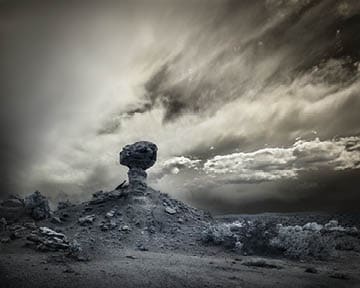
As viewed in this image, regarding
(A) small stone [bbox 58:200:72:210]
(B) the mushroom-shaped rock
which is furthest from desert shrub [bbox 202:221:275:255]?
(A) small stone [bbox 58:200:72:210]

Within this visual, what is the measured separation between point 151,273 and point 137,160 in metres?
23.0

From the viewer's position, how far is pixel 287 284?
13.8 m

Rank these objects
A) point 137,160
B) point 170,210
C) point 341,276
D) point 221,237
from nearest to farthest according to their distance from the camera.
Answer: point 341,276 < point 221,237 < point 170,210 < point 137,160

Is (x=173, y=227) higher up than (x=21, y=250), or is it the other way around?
(x=173, y=227)

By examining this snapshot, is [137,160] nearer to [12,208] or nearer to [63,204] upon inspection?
[63,204]

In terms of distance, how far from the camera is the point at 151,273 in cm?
1448

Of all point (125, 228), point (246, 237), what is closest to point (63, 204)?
point (125, 228)

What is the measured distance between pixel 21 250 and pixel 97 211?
13.8m

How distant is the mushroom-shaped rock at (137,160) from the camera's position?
36656mm

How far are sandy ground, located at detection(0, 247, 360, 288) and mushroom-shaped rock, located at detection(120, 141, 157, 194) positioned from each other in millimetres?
17369

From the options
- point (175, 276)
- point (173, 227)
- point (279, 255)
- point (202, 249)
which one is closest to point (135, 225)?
point (173, 227)

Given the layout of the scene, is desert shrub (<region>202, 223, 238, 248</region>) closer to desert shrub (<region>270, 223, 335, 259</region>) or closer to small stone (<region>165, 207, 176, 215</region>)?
desert shrub (<region>270, 223, 335, 259</region>)

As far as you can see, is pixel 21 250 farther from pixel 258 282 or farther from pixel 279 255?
pixel 279 255

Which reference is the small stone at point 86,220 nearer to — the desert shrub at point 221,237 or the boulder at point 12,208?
the boulder at point 12,208
